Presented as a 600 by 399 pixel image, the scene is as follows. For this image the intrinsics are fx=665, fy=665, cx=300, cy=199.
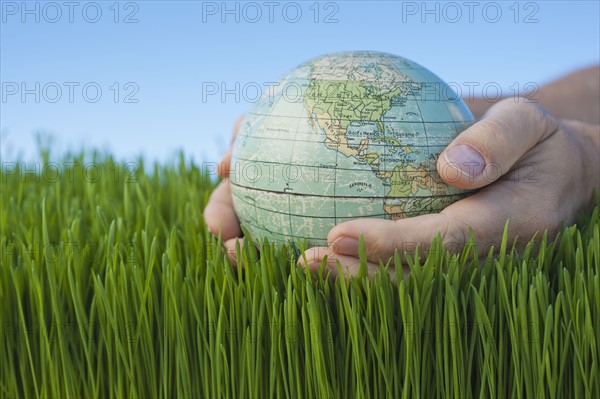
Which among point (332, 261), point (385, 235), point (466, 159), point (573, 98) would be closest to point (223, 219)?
point (332, 261)

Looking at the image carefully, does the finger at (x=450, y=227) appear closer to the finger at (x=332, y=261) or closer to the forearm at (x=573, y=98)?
the finger at (x=332, y=261)

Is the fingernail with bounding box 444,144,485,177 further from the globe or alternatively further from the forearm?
the forearm

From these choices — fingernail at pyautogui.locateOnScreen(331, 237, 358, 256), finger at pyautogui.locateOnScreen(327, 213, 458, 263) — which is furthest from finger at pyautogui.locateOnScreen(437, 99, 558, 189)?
fingernail at pyautogui.locateOnScreen(331, 237, 358, 256)

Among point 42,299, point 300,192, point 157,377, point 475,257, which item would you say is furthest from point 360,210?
point 42,299

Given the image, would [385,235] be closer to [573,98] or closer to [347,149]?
[347,149]

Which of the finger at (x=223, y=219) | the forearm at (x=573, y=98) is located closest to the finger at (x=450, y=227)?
the finger at (x=223, y=219)
